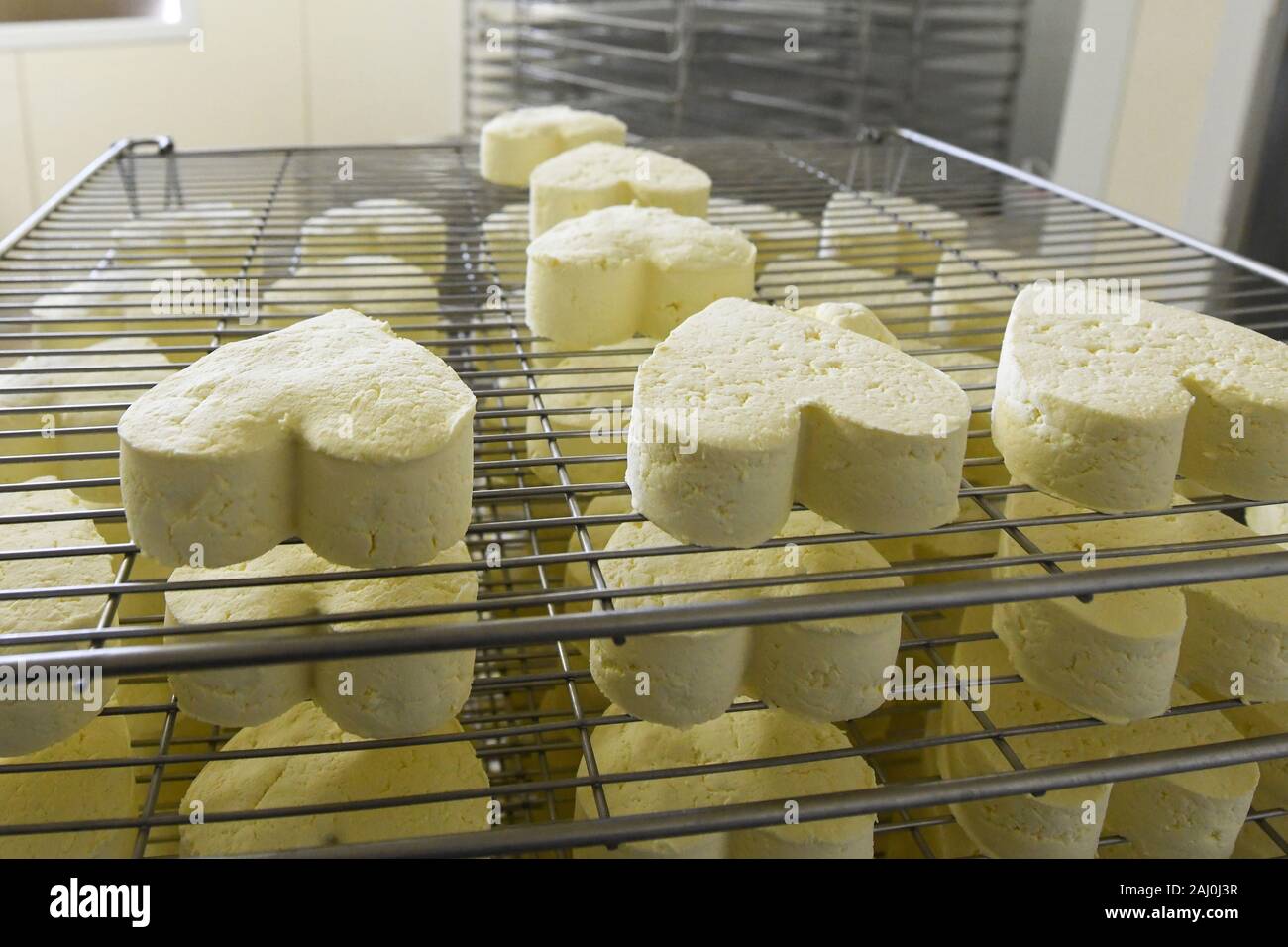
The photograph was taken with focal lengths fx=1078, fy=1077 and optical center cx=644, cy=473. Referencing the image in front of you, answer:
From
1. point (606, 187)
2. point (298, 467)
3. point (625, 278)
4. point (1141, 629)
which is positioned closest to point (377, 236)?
point (606, 187)

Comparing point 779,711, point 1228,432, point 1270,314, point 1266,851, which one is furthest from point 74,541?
point 1270,314

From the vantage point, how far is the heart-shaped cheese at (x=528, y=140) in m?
1.75

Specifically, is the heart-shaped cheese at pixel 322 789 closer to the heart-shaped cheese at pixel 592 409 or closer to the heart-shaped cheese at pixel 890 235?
the heart-shaped cheese at pixel 592 409

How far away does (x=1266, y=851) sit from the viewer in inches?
39.5

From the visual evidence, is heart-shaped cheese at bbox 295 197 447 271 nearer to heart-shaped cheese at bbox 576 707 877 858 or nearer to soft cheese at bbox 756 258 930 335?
soft cheese at bbox 756 258 930 335

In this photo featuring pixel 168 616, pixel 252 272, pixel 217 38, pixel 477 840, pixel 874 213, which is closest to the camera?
pixel 477 840

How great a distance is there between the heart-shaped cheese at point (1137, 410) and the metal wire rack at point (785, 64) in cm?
196

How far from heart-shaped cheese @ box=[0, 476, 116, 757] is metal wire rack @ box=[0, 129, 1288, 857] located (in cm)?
2

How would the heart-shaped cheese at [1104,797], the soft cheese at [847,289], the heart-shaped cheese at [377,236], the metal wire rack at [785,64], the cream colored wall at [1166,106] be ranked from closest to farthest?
the heart-shaped cheese at [1104,797]
the soft cheese at [847,289]
the heart-shaped cheese at [377,236]
the cream colored wall at [1166,106]
the metal wire rack at [785,64]

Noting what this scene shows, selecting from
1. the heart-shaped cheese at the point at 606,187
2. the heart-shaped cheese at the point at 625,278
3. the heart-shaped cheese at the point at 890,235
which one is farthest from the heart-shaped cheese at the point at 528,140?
the heart-shaped cheese at the point at 625,278

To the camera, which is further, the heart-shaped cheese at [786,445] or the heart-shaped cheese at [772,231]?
the heart-shaped cheese at [772,231]

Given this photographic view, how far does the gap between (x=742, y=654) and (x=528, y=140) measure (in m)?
1.17
